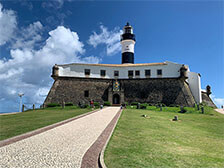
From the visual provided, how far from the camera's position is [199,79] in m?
30.9

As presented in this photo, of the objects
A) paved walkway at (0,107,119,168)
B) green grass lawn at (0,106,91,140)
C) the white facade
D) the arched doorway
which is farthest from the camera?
the arched doorway

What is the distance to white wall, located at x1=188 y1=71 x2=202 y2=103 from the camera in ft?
Answer: 96.6

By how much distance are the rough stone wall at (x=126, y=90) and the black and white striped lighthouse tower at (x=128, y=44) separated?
11.3 metres

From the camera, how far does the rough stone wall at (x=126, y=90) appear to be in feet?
94.1

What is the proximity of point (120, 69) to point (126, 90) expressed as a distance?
4.81 m

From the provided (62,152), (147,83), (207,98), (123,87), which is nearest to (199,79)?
(207,98)

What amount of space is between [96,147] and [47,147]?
1938 mm

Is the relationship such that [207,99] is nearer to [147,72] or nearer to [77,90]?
[147,72]

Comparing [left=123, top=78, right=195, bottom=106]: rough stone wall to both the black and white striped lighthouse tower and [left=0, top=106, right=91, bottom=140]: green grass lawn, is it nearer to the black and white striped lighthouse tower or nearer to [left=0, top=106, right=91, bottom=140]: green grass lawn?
the black and white striped lighthouse tower

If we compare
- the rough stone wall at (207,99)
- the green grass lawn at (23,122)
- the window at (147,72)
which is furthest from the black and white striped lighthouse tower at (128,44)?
the green grass lawn at (23,122)

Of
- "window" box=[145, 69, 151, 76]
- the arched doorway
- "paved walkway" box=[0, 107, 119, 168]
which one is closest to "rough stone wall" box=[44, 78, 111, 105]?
the arched doorway

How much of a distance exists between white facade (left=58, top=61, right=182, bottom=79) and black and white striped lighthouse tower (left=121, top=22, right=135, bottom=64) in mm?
9304

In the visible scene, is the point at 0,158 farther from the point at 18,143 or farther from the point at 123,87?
the point at 123,87

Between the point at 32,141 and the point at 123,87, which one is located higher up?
the point at 123,87
